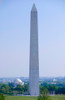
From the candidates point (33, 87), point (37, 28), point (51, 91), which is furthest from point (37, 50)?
point (51, 91)

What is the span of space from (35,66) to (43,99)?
26.4 feet

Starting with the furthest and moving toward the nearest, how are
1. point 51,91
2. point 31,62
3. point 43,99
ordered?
1. point 51,91
2. point 31,62
3. point 43,99

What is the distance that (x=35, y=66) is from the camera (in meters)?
18.2

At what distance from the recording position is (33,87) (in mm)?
18391

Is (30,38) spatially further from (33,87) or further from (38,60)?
(33,87)

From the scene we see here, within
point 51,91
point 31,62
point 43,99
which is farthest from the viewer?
point 51,91

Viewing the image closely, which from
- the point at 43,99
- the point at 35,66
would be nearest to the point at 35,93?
the point at 35,66

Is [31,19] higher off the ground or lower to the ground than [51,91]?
higher

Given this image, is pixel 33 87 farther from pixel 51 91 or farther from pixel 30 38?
pixel 51 91

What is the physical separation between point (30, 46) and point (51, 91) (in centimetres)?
694

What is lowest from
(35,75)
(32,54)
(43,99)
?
(43,99)

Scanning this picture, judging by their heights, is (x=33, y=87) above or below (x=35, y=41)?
below

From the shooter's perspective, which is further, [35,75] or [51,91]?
[51,91]

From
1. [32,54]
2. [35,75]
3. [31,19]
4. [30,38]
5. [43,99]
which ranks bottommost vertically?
[43,99]
